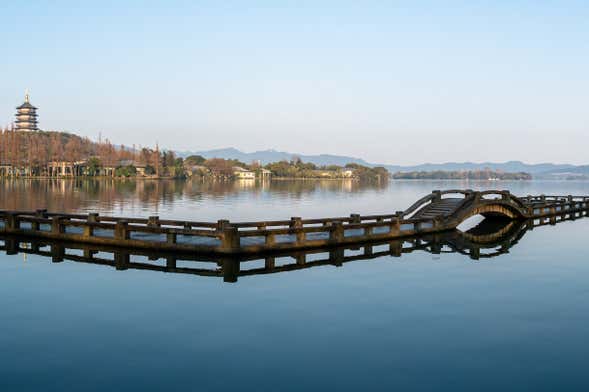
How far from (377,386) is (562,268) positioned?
17.3 metres

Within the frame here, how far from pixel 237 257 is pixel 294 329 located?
8.58m

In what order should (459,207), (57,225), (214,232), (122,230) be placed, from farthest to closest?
1. (459,207)
2. (57,225)
3. (122,230)
4. (214,232)

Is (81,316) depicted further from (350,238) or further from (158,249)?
(350,238)

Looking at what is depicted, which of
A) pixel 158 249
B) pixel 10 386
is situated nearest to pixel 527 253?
pixel 158 249

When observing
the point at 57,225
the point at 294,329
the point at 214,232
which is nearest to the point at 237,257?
the point at 214,232

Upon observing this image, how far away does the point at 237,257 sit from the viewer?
2048 cm

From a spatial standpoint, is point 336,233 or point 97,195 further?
point 97,195

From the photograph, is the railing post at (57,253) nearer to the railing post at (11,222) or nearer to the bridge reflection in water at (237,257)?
the bridge reflection in water at (237,257)

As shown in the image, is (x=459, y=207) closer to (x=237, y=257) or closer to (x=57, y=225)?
(x=237, y=257)

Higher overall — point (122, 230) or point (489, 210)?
point (489, 210)

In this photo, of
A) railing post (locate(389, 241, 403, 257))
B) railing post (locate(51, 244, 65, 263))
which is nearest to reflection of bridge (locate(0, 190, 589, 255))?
railing post (locate(389, 241, 403, 257))

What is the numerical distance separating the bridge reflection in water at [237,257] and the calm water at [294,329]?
2.28 ft

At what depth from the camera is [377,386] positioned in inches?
360

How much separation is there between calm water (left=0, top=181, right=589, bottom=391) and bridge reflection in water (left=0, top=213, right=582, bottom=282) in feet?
2.28
